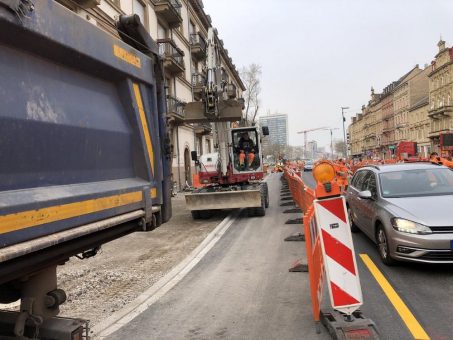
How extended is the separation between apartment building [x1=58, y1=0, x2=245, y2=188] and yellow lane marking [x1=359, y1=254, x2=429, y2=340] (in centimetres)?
1399

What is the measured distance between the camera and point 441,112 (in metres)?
63.2

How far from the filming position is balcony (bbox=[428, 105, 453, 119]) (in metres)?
61.5

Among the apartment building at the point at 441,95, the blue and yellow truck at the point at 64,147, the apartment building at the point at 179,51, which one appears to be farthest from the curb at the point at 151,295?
the apartment building at the point at 441,95

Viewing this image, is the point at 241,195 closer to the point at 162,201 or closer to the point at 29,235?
the point at 162,201

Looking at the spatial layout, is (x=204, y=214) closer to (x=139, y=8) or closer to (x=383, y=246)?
(x=383, y=246)

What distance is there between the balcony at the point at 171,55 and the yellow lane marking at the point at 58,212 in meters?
23.7

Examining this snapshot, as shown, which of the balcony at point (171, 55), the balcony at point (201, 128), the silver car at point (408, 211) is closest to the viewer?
the silver car at point (408, 211)

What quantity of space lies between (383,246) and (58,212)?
5.61m

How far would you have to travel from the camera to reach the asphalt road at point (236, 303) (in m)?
4.46

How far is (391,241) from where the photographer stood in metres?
6.27

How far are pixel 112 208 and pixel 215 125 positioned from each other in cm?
1088

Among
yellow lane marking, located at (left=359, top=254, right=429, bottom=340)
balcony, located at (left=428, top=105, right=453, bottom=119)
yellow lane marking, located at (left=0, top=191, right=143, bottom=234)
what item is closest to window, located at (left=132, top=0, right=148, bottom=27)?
yellow lane marking, located at (left=359, top=254, right=429, bottom=340)

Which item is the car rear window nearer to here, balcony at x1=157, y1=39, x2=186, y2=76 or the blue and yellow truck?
the blue and yellow truck

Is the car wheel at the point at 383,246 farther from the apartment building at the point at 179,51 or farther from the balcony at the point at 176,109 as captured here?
the balcony at the point at 176,109
